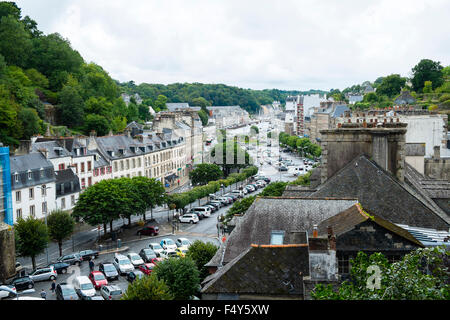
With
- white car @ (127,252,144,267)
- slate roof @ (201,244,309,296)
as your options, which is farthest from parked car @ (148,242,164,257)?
slate roof @ (201,244,309,296)

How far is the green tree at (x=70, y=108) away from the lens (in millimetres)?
80688

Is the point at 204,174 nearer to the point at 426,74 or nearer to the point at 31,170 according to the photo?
the point at 31,170

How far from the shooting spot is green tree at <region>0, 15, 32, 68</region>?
263ft

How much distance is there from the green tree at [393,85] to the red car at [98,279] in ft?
403

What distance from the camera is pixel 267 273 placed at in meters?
15.2

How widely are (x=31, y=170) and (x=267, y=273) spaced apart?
116ft

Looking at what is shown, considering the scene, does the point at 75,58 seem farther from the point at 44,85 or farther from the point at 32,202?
the point at 32,202

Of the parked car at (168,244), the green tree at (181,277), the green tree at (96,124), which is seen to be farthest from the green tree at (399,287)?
the green tree at (96,124)

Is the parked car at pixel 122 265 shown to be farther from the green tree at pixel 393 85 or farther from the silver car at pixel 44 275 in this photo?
the green tree at pixel 393 85

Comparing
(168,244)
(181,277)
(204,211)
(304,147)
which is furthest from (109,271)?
(304,147)

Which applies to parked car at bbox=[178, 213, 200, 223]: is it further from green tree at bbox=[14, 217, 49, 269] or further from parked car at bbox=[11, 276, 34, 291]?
parked car at bbox=[11, 276, 34, 291]

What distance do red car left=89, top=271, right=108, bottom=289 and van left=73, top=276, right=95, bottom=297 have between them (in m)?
0.96
